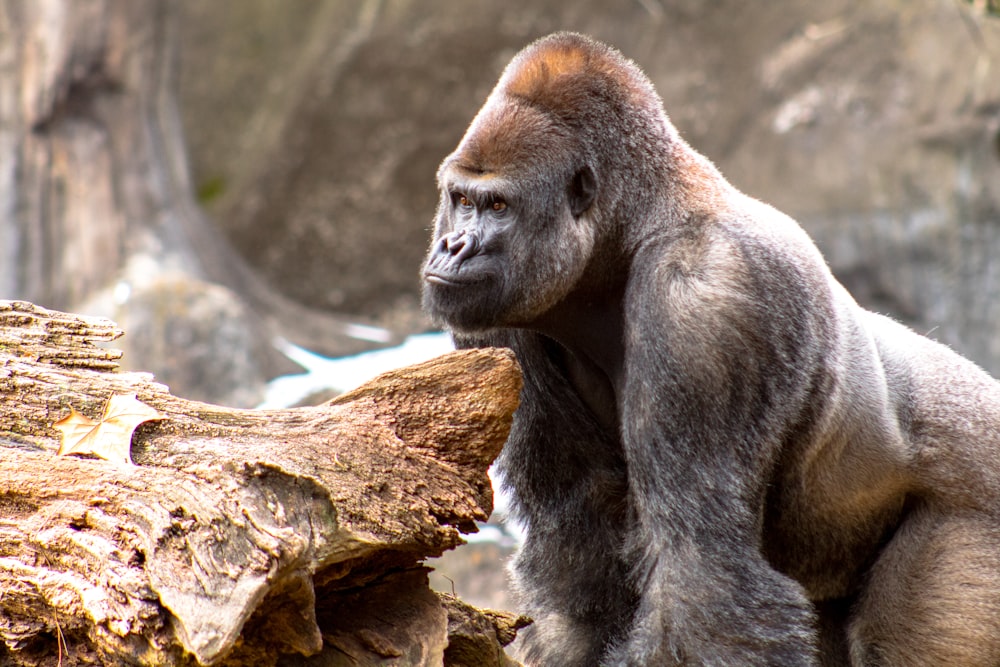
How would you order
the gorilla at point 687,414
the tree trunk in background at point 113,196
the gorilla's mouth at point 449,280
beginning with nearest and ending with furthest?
the gorilla at point 687,414 < the gorilla's mouth at point 449,280 < the tree trunk in background at point 113,196

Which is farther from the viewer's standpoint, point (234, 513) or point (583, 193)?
point (583, 193)

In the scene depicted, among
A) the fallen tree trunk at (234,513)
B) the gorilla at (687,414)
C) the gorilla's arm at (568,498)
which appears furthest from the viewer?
the gorilla's arm at (568,498)

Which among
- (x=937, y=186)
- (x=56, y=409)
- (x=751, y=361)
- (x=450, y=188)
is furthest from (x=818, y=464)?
(x=937, y=186)

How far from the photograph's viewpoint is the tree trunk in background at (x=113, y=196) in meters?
7.36

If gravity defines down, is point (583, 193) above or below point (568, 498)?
above

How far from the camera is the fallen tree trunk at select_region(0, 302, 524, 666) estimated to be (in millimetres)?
2066

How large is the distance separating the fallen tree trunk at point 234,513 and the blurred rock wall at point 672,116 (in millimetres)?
5124

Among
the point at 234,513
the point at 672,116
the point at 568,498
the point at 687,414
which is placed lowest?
the point at 568,498

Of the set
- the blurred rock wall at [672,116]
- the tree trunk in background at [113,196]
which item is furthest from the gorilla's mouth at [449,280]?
the blurred rock wall at [672,116]

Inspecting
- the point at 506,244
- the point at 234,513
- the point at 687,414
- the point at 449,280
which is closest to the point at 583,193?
the point at 506,244

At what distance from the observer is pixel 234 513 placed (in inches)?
83.6

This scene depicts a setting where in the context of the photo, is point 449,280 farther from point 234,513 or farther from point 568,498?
point 234,513

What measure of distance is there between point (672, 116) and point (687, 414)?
5955 millimetres

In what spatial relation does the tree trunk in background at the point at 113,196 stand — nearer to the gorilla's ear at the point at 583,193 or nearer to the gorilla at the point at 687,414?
the gorilla at the point at 687,414
